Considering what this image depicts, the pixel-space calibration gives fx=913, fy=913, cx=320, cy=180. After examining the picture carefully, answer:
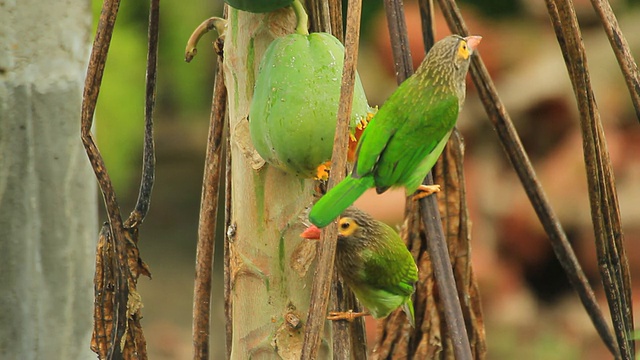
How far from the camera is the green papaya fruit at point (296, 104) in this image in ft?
3.22

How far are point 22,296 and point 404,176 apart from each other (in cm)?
59

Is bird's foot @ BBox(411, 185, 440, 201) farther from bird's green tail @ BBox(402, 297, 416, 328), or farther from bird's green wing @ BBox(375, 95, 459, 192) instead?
bird's green tail @ BBox(402, 297, 416, 328)

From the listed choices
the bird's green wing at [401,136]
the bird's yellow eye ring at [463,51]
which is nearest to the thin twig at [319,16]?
the bird's green wing at [401,136]

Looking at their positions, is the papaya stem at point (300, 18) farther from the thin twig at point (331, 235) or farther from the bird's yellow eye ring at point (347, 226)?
the bird's yellow eye ring at point (347, 226)

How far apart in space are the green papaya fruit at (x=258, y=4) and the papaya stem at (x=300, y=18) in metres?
0.04

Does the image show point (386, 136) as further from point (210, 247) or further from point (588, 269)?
point (588, 269)

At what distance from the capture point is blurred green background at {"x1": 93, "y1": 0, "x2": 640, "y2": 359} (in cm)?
427

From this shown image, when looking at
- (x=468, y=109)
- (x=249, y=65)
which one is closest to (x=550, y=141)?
(x=468, y=109)

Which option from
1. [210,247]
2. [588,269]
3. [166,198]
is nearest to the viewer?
[210,247]

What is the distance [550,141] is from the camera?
14.8ft

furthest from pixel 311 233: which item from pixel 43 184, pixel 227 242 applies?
pixel 43 184

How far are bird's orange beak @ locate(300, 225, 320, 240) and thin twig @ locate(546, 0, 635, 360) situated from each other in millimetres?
371

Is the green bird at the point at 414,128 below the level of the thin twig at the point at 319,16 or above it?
below

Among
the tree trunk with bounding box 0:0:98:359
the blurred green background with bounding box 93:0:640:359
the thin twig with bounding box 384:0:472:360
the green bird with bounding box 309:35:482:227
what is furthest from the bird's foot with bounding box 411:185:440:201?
the blurred green background with bounding box 93:0:640:359
